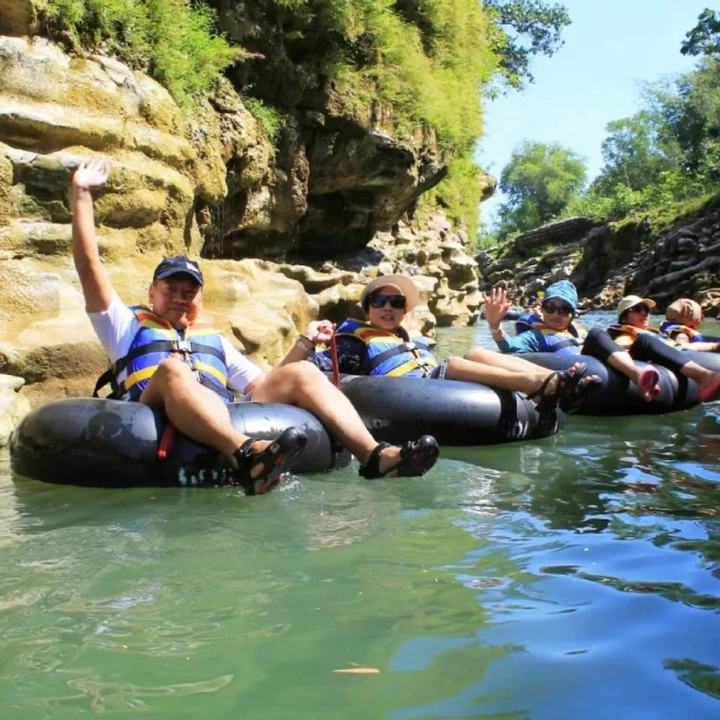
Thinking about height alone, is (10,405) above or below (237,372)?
below

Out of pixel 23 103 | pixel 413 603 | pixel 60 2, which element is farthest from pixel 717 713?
pixel 60 2

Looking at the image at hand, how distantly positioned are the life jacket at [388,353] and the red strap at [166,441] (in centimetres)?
180

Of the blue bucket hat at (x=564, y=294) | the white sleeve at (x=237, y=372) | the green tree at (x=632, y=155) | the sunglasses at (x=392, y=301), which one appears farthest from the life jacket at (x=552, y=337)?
the green tree at (x=632, y=155)

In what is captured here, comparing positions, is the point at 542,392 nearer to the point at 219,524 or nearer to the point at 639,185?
the point at 219,524

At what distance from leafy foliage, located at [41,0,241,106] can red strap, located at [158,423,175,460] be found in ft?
17.1

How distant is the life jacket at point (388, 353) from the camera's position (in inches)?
214

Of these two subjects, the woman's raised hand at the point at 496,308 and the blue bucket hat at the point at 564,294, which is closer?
the woman's raised hand at the point at 496,308

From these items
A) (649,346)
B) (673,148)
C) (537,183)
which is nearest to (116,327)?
(649,346)

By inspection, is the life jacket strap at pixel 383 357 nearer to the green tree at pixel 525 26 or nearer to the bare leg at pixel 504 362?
the bare leg at pixel 504 362

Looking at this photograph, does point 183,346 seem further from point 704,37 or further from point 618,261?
point 704,37

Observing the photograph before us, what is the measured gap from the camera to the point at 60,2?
7543 mm

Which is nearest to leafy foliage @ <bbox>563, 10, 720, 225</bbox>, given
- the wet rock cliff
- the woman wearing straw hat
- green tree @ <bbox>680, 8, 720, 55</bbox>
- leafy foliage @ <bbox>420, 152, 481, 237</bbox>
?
green tree @ <bbox>680, 8, 720, 55</bbox>

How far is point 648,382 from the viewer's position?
6.12 metres

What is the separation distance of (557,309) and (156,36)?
5.14 metres
